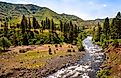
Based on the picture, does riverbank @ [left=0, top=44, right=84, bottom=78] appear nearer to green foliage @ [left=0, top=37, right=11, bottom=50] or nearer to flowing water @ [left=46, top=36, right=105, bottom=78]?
flowing water @ [left=46, top=36, right=105, bottom=78]

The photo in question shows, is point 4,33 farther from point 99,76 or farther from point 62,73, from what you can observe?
point 99,76

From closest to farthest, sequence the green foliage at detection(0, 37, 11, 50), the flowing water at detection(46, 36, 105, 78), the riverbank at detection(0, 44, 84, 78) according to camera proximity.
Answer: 1. the flowing water at detection(46, 36, 105, 78)
2. the riverbank at detection(0, 44, 84, 78)
3. the green foliage at detection(0, 37, 11, 50)

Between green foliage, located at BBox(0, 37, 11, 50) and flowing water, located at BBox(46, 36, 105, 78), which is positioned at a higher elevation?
green foliage, located at BBox(0, 37, 11, 50)

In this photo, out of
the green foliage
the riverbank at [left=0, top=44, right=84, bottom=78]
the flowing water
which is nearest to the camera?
the flowing water

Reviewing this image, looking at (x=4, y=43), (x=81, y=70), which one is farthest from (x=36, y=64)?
(x=4, y=43)

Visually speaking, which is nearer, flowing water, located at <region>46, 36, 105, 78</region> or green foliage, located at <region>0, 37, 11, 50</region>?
flowing water, located at <region>46, 36, 105, 78</region>

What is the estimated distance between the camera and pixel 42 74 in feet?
228

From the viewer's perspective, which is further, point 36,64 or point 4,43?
point 4,43

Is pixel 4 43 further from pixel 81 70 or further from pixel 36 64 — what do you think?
pixel 81 70

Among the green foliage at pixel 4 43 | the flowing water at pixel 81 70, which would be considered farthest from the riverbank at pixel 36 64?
the green foliage at pixel 4 43

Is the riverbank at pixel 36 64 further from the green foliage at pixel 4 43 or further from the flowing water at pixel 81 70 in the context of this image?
the green foliage at pixel 4 43

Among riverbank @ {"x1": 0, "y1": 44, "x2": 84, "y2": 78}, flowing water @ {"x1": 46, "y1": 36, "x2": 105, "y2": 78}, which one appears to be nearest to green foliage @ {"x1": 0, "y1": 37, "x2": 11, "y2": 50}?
riverbank @ {"x1": 0, "y1": 44, "x2": 84, "y2": 78}

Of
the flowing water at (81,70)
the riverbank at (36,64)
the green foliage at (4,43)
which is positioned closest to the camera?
the flowing water at (81,70)

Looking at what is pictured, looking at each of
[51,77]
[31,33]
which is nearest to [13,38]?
[31,33]
